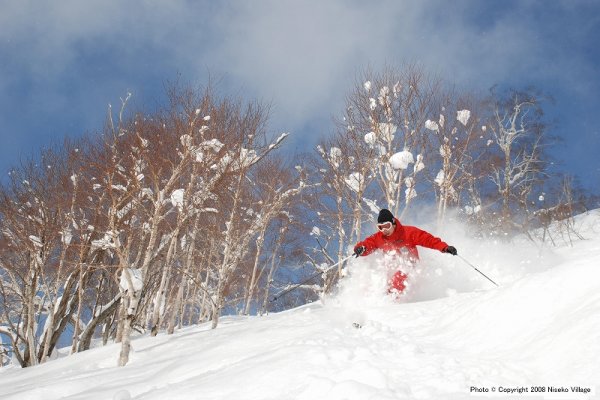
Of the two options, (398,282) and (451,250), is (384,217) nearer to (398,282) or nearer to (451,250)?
(398,282)

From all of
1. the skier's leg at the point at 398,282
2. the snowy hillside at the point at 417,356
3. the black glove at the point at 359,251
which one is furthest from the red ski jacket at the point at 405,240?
the snowy hillside at the point at 417,356

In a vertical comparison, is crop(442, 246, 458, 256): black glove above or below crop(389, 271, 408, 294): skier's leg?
above

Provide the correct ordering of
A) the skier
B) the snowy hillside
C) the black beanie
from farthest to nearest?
1. the black beanie
2. the skier
3. the snowy hillside

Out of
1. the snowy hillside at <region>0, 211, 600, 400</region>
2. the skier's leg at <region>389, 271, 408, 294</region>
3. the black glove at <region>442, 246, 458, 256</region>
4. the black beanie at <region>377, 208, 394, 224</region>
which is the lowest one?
the snowy hillside at <region>0, 211, 600, 400</region>

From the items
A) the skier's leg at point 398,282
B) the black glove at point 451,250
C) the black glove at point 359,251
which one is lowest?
the skier's leg at point 398,282

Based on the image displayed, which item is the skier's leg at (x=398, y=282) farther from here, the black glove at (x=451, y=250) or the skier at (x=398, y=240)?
the black glove at (x=451, y=250)

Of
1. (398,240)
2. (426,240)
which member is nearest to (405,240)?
(398,240)

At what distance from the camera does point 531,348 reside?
2.60 meters

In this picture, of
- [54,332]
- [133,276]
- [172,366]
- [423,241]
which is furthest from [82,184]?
[423,241]

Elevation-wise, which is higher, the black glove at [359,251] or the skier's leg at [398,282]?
the black glove at [359,251]

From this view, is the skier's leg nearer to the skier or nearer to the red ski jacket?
the skier

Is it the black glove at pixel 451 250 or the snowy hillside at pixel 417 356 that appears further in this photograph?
the black glove at pixel 451 250

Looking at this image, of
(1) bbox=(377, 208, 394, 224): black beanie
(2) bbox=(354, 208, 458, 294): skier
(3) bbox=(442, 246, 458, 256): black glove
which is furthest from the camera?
(1) bbox=(377, 208, 394, 224): black beanie

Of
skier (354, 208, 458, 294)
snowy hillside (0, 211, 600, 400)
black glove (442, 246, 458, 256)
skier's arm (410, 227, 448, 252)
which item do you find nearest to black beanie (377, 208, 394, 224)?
skier (354, 208, 458, 294)
